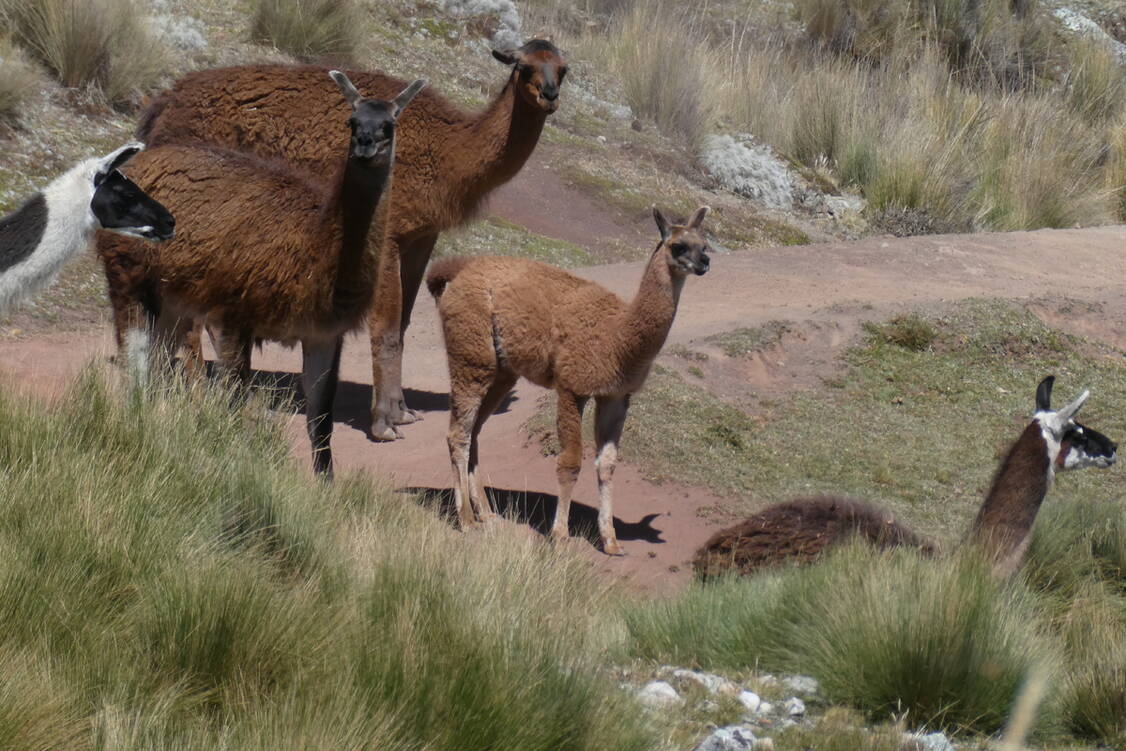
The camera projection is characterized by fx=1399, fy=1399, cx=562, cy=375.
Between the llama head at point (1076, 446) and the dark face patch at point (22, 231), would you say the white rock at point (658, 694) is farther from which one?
the llama head at point (1076, 446)

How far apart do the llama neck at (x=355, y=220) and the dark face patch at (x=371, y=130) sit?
3.3 inches

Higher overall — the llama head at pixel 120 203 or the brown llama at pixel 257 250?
the llama head at pixel 120 203

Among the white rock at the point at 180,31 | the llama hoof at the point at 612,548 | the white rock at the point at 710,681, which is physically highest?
the white rock at the point at 710,681

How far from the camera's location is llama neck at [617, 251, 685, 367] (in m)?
8.16

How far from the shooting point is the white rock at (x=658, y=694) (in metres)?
4.74

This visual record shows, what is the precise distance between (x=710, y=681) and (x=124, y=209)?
325 centimetres

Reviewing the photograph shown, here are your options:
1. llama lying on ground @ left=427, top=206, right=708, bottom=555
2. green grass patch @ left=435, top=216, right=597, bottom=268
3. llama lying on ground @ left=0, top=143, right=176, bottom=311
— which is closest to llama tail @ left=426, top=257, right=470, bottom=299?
llama lying on ground @ left=427, top=206, right=708, bottom=555

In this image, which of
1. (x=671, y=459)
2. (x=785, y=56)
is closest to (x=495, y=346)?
(x=671, y=459)

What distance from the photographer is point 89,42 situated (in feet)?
48.5

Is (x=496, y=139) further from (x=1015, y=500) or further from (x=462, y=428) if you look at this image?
(x=1015, y=500)

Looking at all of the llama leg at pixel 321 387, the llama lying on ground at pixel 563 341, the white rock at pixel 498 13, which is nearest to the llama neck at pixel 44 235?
the llama leg at pixel 321 387

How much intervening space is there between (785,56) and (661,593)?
63.2 feet

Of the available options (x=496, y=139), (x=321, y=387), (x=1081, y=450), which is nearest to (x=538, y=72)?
(x=496, y=139)

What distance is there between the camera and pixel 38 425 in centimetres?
555
